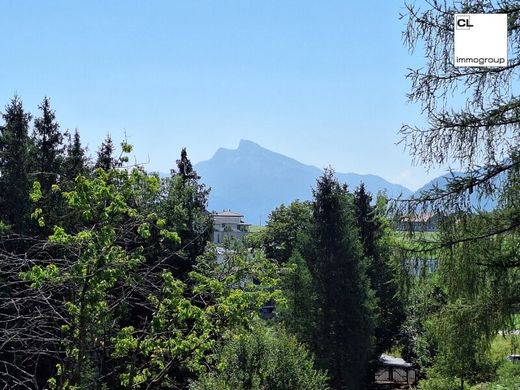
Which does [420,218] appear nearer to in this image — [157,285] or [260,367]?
[157,285]

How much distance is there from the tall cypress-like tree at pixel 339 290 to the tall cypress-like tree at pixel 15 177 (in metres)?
10.6

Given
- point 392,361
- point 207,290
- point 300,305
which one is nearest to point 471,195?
point 207,290

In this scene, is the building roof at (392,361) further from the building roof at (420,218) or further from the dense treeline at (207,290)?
the building roof at (420,218)

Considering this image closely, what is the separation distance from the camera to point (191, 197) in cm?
2442

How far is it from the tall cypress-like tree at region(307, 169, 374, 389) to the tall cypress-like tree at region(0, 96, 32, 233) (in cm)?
1057

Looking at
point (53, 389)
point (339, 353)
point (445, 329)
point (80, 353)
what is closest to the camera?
point (80, 353)

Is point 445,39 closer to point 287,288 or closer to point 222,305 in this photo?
point 222,305

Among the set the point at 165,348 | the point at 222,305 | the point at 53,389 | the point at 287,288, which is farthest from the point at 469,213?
the point at 287,288

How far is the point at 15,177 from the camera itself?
17.9 metres

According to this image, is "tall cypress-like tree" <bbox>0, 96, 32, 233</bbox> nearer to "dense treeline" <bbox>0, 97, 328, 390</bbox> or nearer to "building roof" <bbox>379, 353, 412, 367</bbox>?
"dense treeline" <bbox>0, 97, 328, 390</bbox>

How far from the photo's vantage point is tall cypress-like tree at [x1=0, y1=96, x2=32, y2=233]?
Answer: 698 inches

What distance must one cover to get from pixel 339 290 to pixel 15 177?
12.3 metres

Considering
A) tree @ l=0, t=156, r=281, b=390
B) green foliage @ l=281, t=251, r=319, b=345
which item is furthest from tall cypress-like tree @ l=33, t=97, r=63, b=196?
tree @ l=0, t=156, r=281, b=390

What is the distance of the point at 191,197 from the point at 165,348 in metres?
18.7
